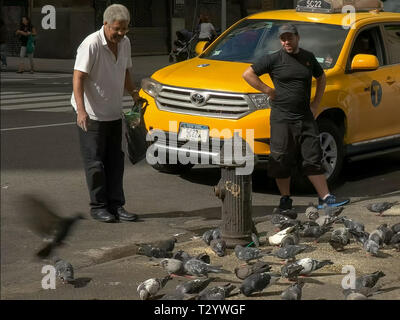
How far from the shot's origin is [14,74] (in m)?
26.2

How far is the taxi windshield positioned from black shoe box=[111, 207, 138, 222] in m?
2.61

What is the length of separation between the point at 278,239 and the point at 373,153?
365 cm

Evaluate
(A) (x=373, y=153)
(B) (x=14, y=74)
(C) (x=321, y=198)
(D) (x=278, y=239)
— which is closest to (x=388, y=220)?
(C) (x=321, y=198)

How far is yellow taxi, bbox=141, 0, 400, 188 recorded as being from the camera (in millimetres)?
9312

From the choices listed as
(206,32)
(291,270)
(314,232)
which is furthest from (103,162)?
(206,32)

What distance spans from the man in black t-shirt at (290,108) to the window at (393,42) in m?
2.38

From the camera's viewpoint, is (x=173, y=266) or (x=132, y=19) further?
(x=132, y=19)

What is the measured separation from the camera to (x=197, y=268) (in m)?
6.20

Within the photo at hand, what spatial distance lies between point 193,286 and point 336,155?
174 inches


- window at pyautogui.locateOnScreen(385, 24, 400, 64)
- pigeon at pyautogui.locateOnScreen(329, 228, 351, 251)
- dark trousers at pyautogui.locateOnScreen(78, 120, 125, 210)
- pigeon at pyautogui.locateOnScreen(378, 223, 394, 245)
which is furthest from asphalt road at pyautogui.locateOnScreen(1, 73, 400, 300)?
pigeon at pyautogui.locateOnScreen(378, 223, 394, 245)

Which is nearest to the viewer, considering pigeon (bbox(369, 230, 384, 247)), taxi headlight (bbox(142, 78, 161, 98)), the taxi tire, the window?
pigeon (bbox(369, 230, 384, 247))

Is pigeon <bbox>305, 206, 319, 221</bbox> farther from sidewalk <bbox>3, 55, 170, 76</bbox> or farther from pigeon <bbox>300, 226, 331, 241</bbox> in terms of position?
sidewalk <bbox>3, 55, 170, 76</bbox>

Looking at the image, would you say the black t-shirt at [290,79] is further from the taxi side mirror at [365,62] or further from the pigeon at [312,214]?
the taxi side mirror at [365,62]

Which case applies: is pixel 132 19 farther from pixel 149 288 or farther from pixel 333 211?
pixel 149 288
